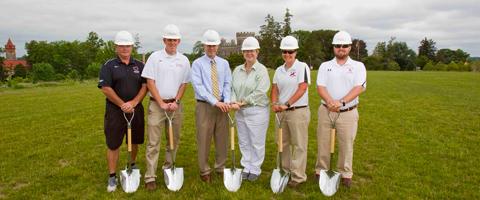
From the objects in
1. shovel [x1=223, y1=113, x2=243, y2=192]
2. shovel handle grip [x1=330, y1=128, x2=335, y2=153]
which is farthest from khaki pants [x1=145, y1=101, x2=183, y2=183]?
shovel handle grip [x1=330, y1=128, x2=335, y2=153]

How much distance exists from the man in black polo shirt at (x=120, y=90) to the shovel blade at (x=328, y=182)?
304 cm

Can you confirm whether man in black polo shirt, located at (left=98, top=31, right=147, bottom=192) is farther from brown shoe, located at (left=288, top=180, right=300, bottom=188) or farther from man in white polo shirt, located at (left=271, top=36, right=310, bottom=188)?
brown shoe, located at (left=288, top=180, right=300, bottom=188)

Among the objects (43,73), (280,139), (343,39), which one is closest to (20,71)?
(43,73)

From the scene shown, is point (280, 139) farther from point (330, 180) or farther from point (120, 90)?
point (120, 90)

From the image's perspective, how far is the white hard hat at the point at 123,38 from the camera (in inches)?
227

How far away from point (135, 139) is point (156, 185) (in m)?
0.83

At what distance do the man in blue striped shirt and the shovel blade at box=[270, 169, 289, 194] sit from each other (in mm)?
1019

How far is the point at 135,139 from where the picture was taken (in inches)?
248

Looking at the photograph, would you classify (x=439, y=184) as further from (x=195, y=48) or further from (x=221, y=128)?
(x=195, y=48)

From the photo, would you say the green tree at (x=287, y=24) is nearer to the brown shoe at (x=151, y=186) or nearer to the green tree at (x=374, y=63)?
the green tree at (x=374, y=63)

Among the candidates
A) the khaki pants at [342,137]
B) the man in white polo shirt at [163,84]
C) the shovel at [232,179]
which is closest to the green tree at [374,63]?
the khaki pants at [342,137]

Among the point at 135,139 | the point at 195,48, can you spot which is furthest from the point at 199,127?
the point at 195,48

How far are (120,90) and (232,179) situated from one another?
87.7 inches

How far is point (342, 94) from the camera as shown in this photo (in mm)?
5777
